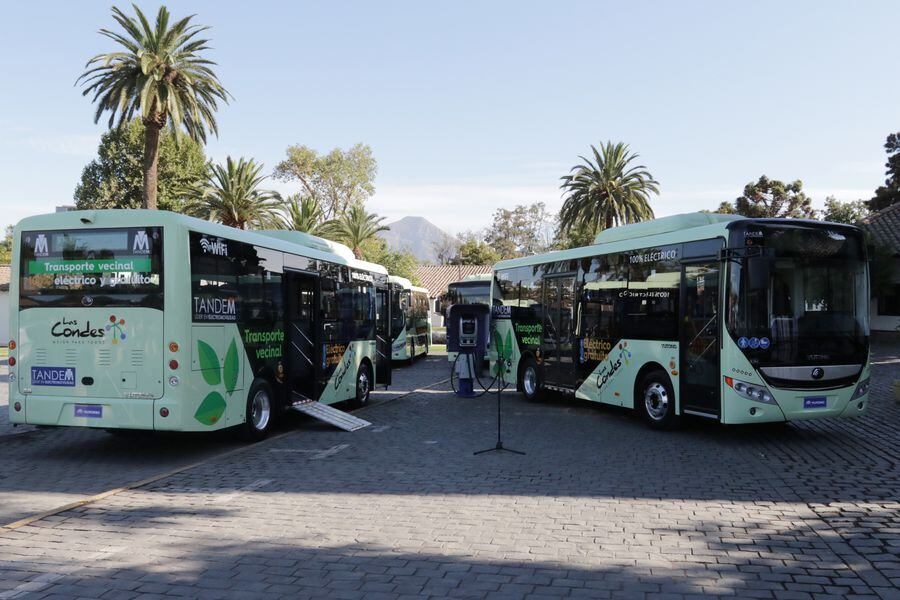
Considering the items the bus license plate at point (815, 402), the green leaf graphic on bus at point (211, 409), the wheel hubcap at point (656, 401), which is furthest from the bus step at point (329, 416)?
the bus license plate at point (815, 402)

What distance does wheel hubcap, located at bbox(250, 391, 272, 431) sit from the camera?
35.6ft

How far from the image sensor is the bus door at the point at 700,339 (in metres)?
10.4

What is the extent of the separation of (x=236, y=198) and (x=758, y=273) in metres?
33.3

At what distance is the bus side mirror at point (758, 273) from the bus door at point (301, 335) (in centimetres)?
695

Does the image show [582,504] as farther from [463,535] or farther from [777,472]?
[777,472]

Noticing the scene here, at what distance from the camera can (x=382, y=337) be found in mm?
16953

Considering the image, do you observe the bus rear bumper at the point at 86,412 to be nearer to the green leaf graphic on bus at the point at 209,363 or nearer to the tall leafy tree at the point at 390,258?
the green leaf graphic on bus at the point at 209,363

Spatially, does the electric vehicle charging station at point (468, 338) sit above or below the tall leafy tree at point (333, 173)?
below

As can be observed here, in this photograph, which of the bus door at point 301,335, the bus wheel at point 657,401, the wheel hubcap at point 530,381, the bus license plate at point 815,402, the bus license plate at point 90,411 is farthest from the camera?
the wheel hubcap at point 530,381

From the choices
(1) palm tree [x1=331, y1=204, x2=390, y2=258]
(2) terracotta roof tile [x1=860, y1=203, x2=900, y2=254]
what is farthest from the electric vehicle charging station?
(1) palm tree [x1=331, y1=204, x2=390, y2=258]

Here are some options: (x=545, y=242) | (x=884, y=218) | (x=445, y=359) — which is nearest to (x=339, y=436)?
(x=445, y=359)

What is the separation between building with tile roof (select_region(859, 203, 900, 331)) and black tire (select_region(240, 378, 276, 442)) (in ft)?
83.1

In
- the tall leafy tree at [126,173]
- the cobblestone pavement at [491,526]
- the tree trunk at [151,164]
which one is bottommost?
the cobblestone pavement at [491,526]

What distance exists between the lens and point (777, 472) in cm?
866
